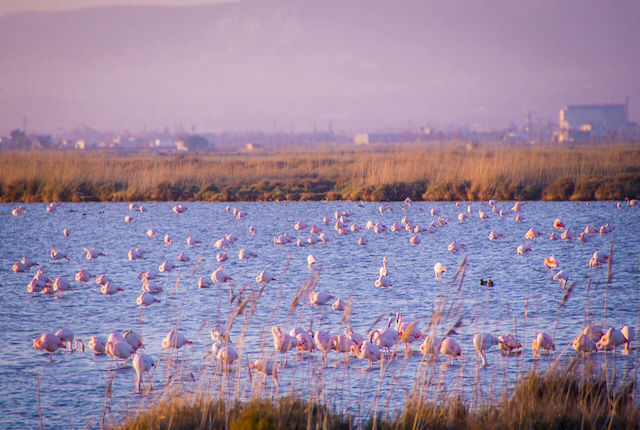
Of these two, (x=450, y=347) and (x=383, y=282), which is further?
(x=383, y=282)

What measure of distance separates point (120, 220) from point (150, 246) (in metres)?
6.11

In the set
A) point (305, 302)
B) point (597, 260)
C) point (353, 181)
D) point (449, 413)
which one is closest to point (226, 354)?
point (305, 302)

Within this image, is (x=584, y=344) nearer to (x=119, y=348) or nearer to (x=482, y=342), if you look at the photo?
(x=482, y=342)

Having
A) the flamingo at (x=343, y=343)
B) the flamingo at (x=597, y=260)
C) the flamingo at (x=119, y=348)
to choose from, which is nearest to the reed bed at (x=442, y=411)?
the flamingo at (x=343, y=343)

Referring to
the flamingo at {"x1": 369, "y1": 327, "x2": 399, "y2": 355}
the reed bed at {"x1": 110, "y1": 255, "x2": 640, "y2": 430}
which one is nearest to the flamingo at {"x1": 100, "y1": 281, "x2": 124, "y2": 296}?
the reed bed at {"x1": 110, "y1": 255, "x2": 640, "y2": 430}

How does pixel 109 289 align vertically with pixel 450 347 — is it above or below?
below

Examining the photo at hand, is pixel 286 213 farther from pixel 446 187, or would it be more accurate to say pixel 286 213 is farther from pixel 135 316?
pixel 135 316

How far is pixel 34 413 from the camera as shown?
636 centimetres

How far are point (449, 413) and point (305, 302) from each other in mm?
2453

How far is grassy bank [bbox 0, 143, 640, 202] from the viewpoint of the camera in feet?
87.0

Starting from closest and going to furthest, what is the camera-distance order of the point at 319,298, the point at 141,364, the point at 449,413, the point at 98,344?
the point at 449,413 → the point at 141,364 → the point at 98,344 → the point at 319,298

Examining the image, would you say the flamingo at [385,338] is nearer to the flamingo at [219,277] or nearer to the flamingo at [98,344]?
the flamingo at [98,344]

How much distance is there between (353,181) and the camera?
95.5ft

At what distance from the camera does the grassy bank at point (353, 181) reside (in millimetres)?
26516
